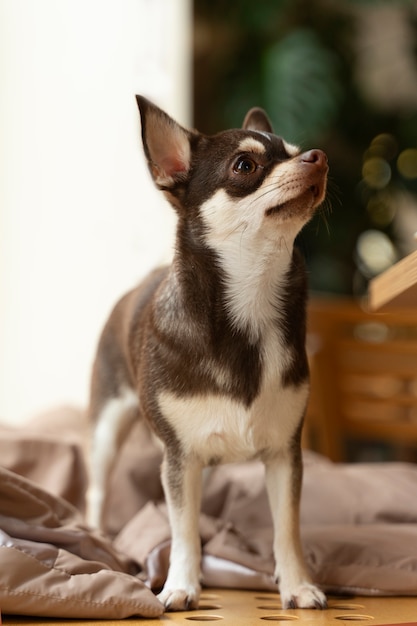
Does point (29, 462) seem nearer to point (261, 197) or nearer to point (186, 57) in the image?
point (261, 197)

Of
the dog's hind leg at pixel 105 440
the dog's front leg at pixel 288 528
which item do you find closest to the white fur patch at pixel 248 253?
the dog's front leg at pixel 288 528

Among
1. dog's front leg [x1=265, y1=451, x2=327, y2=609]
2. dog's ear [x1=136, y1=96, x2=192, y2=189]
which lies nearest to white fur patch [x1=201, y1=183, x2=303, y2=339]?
dog's ear [x1=136, y1=96, x2=192, y2=189]

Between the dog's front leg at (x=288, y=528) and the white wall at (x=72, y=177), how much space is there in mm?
2396

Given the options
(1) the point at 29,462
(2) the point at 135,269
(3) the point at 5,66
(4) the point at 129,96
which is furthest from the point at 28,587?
(3) the point at 5,66

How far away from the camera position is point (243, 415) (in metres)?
1.81

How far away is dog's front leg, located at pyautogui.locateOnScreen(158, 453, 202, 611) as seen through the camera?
1840 mm

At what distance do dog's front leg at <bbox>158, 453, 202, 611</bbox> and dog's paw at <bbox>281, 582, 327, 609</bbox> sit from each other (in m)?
0.18

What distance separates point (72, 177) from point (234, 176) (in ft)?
8.65

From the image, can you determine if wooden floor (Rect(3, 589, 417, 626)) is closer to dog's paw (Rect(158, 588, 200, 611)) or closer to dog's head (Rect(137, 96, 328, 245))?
dog's paw (Rect(158, 588, 200, 611))

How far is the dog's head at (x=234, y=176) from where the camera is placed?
1738 millimetres

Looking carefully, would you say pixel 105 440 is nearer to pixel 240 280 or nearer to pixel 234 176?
pixel 240 280

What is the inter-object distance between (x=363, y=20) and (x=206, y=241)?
4.63 metres

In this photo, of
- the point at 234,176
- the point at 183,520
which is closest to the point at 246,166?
the point at 234,176

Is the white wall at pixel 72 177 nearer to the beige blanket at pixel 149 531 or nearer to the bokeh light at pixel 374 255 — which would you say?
the beige blanket at pixel 149 531
